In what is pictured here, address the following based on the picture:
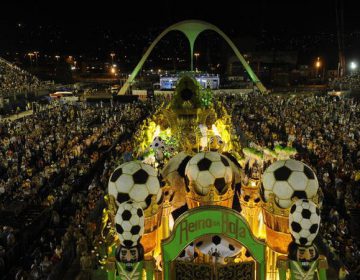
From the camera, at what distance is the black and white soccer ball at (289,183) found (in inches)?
213

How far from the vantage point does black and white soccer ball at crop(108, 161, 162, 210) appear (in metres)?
5.50

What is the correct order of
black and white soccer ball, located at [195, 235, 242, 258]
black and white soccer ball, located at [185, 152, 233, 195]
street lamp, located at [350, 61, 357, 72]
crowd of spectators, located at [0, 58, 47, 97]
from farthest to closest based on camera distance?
1. street lamp, located at [350, 61, 357, 72]
2. crowd of spectators, located at [0, 58, 47, 97]
3. black and white soccer ball, located at [185, 152, 233, 195]
4. black and white soccer ball, located at [195, 235, 242, 258]

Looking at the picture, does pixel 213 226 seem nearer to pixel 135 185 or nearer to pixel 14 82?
pixel 135 185

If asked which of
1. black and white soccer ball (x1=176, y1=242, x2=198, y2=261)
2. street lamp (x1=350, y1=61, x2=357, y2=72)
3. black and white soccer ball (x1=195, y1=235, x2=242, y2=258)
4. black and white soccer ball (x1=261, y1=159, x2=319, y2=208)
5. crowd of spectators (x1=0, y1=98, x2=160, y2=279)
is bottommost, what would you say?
crowd of spectators (x1=0, y1=98, x2=160, y2=279)

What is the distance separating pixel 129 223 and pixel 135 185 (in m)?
0.73

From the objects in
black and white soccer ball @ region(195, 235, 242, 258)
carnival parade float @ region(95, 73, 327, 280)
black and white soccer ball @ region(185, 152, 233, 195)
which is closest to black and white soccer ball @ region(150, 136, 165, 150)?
carnival parade float @ region(95, 73, 327, 280)

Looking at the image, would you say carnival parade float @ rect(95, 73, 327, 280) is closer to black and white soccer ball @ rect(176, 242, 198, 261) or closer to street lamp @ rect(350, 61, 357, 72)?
black and white soccer ball @ rect(176, 242, 198, 261)

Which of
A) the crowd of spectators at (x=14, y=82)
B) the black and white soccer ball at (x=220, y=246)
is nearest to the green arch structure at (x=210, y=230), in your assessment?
the black and white soccer ball at (x=220, y=246)

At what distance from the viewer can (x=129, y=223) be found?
16.1 feet

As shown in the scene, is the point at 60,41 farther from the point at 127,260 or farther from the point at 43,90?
the point at 127,260

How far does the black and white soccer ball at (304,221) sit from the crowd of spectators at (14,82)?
4025 centimetres

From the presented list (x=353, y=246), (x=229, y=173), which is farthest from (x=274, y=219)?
(x=353, y=246)

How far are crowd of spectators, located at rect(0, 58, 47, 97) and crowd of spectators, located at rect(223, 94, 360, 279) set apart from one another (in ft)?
80.1

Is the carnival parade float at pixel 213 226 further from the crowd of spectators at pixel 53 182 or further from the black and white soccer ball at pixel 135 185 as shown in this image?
the crowd of spectators at pixel 53 182
